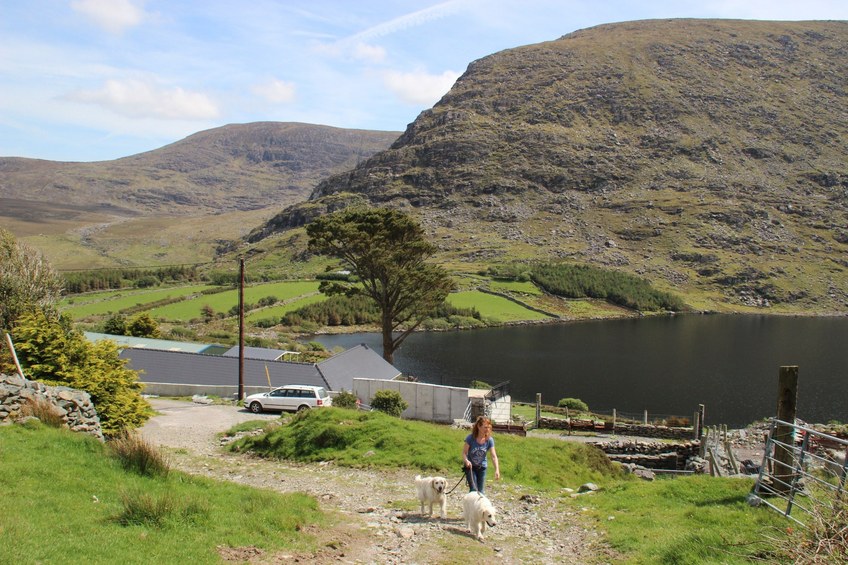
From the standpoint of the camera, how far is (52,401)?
49.5ft

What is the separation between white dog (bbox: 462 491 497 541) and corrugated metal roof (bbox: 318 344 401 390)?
25.8 m

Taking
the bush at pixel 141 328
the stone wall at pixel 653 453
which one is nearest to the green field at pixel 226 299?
the bush at pixel 141 328

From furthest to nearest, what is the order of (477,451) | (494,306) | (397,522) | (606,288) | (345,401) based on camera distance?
(606,288) < (494,306) < (345,401) < (477,451) < (397,522)

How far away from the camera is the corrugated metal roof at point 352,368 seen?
37906 millimetres

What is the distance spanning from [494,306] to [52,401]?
101119mm

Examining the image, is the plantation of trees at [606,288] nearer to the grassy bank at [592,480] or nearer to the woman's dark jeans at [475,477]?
the grassy bank at [592,480]

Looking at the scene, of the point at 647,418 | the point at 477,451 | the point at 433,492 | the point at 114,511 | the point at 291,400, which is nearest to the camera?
the point at 114,511

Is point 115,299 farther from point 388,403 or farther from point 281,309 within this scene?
point 388,403

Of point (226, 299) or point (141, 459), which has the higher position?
point (141, 459)

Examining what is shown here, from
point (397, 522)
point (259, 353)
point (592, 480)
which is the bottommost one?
point (259, 353)

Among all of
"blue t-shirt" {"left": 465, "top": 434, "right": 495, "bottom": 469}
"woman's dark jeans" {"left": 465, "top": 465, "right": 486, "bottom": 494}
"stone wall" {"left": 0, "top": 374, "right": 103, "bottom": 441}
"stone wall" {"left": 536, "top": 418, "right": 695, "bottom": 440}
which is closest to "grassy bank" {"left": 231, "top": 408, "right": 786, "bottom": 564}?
"woman's dark jeans" {"left": 465, "top": 465, "right": 486, "bottom": 494}

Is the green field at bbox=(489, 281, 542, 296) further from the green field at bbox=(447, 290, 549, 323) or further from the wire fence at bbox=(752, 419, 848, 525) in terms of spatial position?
the wire fence at bbox=(752, 419, 848, 525)

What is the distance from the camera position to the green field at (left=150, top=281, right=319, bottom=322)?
96875mm

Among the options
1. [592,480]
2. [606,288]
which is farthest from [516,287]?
[592,480]
